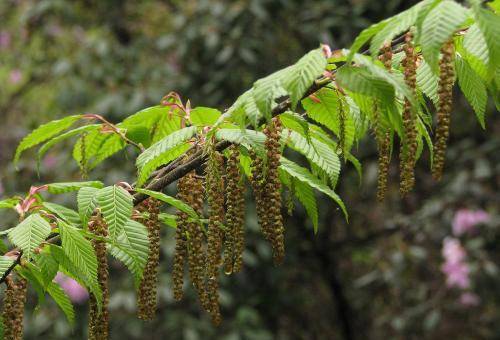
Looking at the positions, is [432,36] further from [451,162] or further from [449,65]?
[451,162]

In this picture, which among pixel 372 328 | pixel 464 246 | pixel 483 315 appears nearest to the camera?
pixel 464 246

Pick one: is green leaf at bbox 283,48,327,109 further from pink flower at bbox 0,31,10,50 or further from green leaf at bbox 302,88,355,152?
pink flower at bbox 0,31,10,50

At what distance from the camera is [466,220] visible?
366cm

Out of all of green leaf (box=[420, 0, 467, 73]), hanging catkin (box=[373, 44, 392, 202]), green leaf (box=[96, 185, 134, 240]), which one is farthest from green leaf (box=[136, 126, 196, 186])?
green leaf (box=[420, 0, 467, 73])

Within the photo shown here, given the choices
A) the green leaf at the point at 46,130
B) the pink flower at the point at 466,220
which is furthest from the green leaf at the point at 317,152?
the pink flower at the point at 466,220

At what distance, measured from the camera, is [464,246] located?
12.0 feet

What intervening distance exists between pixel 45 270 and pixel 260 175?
0.34m

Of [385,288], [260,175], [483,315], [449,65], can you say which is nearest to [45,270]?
[260,175]

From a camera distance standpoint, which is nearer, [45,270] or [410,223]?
[45,270]

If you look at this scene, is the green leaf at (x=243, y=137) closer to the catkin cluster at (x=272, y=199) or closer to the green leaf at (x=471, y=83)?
the catkin cluster at (x=272, y=199)

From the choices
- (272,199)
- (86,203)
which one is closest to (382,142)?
(272,199)

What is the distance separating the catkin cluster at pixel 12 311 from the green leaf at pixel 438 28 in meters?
0.66

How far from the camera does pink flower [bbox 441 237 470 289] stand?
370cm

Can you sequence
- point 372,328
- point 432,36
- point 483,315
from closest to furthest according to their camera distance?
point 432,36 < point 483,315 < point 372,328
